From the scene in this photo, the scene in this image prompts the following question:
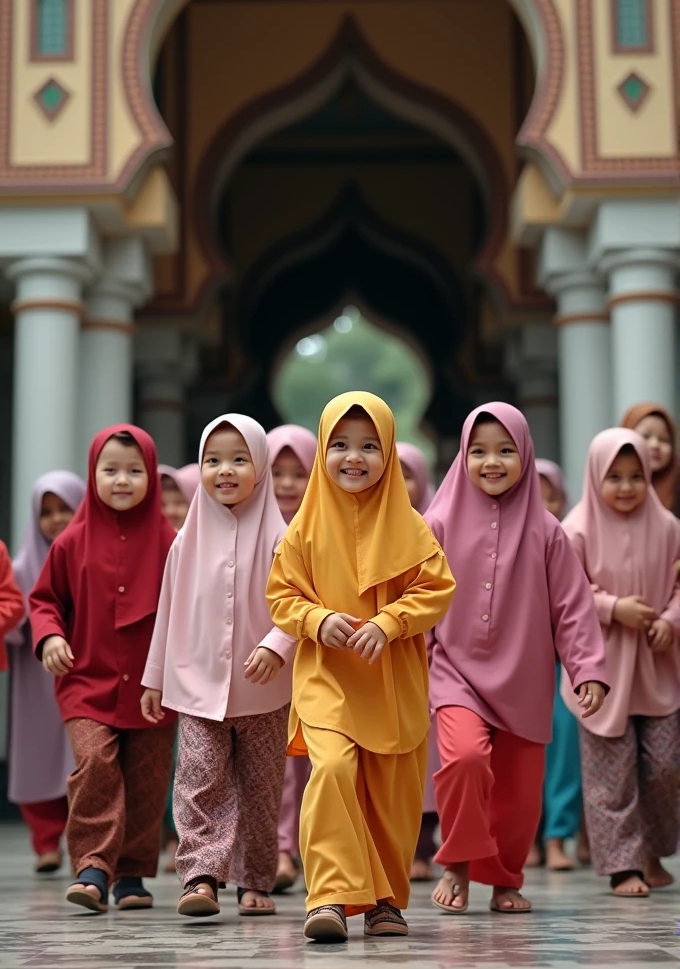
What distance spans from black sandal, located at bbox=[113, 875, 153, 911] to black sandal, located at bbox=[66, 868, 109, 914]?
10 cm

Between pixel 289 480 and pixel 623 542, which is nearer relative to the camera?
pixel 623 542

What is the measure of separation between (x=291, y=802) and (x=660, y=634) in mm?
1494

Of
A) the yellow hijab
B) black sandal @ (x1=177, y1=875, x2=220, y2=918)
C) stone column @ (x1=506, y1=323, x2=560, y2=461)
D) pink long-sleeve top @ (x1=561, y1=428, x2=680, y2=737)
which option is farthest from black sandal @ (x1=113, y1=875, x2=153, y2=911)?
stone column @ (x1=506, y1=323, x2=560, y2=461)

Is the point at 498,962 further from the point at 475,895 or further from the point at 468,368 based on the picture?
the point at 468,368

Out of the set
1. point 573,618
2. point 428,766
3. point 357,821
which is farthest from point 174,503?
point 357,821

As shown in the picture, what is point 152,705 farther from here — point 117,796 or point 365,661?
point 365,661

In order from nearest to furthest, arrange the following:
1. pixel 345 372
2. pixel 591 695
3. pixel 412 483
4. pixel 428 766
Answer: pixel 591 695 < pixel 428 766 < pixel 412 483 < pixel 345 372

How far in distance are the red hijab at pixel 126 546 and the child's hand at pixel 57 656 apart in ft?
0.67

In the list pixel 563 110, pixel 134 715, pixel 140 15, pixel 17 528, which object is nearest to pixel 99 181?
pixel 140 15

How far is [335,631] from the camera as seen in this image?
13.1 feet

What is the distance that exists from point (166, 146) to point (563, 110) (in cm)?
228

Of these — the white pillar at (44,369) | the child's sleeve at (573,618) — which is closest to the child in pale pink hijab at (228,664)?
the child's sleeve at (573,618)

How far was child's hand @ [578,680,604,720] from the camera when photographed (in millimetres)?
4430

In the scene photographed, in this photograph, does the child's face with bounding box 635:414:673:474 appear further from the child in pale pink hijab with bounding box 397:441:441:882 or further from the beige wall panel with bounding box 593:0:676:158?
the beige wall panel with bounding box 593:0:676:158
